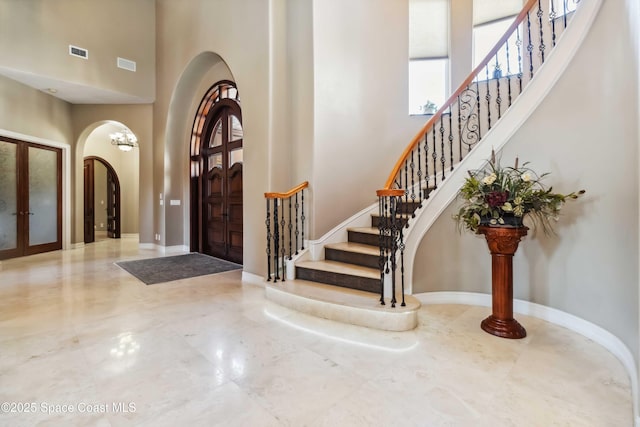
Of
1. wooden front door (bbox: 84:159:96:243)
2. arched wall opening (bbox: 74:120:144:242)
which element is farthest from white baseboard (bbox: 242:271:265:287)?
wooden front door (bbox: 84:159:96:243)

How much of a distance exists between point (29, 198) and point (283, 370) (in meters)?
7.27

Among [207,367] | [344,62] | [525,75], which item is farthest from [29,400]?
[525,75]

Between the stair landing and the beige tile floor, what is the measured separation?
0.10 meters

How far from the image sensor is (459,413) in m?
1.63

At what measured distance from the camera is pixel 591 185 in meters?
2.59

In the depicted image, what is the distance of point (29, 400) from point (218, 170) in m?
4.77

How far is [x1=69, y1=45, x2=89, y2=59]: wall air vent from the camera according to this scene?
18.8 ft

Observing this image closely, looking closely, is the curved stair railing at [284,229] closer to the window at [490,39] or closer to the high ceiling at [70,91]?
the window at [490,39]

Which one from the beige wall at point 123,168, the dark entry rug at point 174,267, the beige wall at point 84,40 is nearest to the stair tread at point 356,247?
the dark entry rug at point 174,267

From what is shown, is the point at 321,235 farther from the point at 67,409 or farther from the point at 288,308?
the point at 67,409

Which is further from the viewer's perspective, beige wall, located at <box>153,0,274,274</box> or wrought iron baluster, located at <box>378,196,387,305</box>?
beige wall, located at <box>153,0,274,274</box>

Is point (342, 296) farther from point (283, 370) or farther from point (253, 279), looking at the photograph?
point (253, 279)

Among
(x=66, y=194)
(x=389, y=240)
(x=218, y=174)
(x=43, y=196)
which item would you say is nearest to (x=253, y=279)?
(x=389, y=240)

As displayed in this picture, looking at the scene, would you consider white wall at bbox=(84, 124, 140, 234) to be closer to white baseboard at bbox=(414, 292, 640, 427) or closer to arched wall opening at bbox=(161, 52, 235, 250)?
arched wall opening at bbox=(161, 52, 235, 250)
